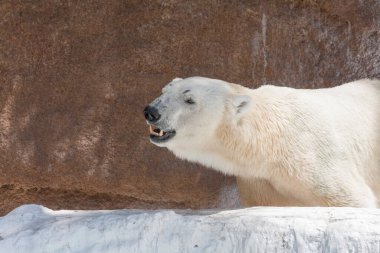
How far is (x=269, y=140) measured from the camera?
135 inches

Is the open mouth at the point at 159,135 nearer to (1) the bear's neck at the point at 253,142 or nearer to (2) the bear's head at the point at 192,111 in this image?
(2) the bear's head at the point at 192,111

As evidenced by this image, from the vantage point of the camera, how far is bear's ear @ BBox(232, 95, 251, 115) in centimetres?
335

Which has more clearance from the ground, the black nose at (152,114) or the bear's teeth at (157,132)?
the black nose at (152,114)

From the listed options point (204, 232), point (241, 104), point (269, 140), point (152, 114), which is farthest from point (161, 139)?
point (204, 232)

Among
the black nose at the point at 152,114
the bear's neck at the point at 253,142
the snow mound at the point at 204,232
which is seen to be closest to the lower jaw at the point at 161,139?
the black nose at the point at 152,114

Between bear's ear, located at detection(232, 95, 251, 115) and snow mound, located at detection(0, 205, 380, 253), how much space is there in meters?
0.67

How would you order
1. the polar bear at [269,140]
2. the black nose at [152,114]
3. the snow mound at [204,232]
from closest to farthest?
the snow mound at [204,232]
the black nose at [152,114]
the polar bear at [269,140]

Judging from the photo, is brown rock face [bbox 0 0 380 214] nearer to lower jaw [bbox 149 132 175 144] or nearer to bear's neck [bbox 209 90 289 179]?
bear's neck [bbox 209 90 289 179]

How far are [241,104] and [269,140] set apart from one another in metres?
0.24

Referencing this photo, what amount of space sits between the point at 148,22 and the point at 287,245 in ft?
7.58

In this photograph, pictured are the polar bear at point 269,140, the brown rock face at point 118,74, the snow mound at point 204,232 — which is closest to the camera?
the snow mound at point 204,232

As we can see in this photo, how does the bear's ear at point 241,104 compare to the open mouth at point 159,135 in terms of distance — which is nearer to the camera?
the open mouth at point 159,135

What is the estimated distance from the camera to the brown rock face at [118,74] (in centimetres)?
432

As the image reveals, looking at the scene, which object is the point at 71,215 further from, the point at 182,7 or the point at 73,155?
the point at 182,7
